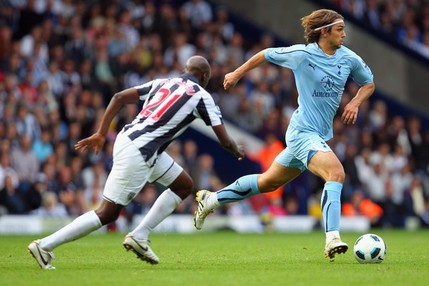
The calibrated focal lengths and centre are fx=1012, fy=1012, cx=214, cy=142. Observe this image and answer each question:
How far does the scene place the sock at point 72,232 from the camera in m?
9.71

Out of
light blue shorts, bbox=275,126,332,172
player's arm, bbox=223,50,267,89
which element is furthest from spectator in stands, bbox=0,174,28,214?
player's arm, bbox=223,50,267,89

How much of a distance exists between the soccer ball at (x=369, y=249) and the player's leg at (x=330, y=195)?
36 centimetres

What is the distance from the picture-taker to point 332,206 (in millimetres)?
10641

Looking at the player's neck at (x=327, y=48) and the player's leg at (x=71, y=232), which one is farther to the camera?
the player's neck at (x=327, y=48)

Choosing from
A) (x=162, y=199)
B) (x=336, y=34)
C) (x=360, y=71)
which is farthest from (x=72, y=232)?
(x=360, y=71)

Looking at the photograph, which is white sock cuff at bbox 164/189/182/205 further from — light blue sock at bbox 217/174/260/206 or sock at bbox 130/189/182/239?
light blue sock at bbox 217/174/260/206

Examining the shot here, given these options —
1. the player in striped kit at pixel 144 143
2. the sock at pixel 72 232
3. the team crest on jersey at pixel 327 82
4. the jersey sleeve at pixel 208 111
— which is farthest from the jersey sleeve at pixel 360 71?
the sock at pixel 72 232

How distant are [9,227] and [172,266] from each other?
29.2ft

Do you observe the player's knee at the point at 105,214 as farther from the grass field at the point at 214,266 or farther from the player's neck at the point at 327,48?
the player's neck at the point at 327,48

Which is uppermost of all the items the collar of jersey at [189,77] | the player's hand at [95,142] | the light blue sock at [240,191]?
the collar of jersey at [189,77]

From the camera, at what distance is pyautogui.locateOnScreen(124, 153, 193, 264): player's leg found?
10.2 m

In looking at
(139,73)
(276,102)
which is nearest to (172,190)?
(139,73)

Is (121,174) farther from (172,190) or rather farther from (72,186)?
(72,186)

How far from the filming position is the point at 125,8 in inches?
933
